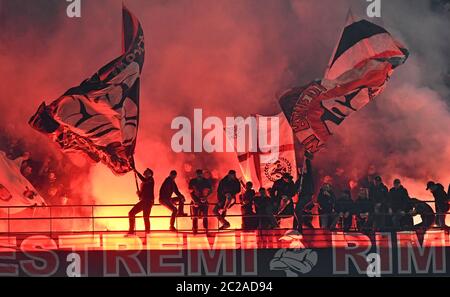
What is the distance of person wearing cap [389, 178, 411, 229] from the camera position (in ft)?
85.9

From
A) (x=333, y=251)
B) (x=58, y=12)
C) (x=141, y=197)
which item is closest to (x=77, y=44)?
(x=58, y=12)

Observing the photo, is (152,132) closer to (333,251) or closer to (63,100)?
(63,100)

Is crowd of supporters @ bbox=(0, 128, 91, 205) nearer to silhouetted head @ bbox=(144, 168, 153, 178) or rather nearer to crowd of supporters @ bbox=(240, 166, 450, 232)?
silhouetted head @ bbox=(144, 168, 153, 178)

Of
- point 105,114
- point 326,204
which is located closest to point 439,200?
point 326,204

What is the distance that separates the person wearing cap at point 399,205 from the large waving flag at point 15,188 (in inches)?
196

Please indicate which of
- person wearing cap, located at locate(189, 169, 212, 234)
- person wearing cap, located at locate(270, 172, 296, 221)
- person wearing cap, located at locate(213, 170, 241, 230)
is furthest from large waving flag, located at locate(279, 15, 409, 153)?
person wearing cap, located at locate(189, 169, 212, 234)

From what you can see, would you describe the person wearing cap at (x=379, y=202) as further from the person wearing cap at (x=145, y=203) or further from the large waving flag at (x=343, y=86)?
the person wearing cap at (x=145, y=203)

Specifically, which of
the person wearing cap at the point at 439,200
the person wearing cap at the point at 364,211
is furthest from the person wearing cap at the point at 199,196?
the person wearing cap at the point at 439,200

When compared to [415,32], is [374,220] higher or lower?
lower

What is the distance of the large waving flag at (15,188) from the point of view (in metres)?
26.4

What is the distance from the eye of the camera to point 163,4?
26.4 meters

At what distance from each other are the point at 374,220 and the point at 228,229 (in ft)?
6.78

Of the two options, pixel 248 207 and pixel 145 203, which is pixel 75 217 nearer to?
pixel 145 203
